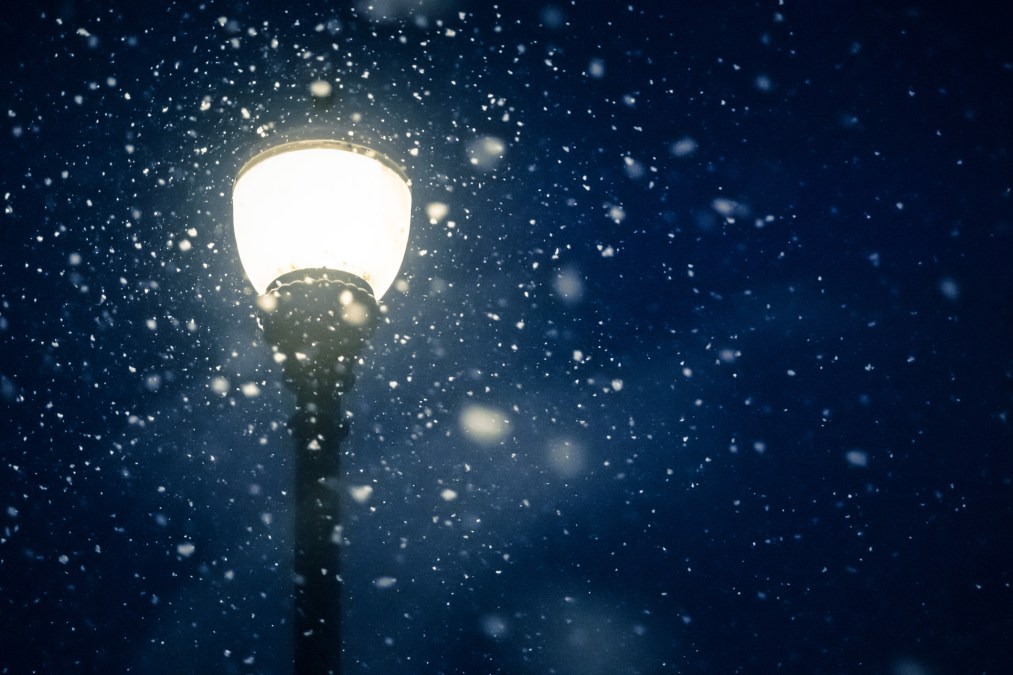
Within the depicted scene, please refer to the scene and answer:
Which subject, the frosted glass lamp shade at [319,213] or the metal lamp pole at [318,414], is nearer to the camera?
the metal lamp pole at [318,414]

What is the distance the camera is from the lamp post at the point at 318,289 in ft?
4.46

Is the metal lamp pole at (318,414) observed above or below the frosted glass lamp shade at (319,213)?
below

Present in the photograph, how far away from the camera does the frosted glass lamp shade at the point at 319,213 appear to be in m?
1.45

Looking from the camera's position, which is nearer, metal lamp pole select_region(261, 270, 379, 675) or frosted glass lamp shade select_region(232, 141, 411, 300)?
metal lamp pole select_region(261, 270, 379, 675)

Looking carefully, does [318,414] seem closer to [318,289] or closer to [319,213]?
[318,289]

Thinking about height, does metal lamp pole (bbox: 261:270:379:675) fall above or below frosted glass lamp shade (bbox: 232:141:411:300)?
below

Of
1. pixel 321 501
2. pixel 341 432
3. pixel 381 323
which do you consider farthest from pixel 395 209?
pixel 321 501

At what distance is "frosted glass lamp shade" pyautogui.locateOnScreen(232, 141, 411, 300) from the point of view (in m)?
1.45

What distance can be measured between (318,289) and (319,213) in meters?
0.15

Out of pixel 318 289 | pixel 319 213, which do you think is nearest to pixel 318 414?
pixel 318 289

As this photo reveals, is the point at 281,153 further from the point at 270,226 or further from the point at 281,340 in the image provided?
the point at 281,340

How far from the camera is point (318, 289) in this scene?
1.42 meters

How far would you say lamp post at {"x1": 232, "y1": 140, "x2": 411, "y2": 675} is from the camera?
136 cm

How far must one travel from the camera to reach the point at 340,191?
1472 mm
